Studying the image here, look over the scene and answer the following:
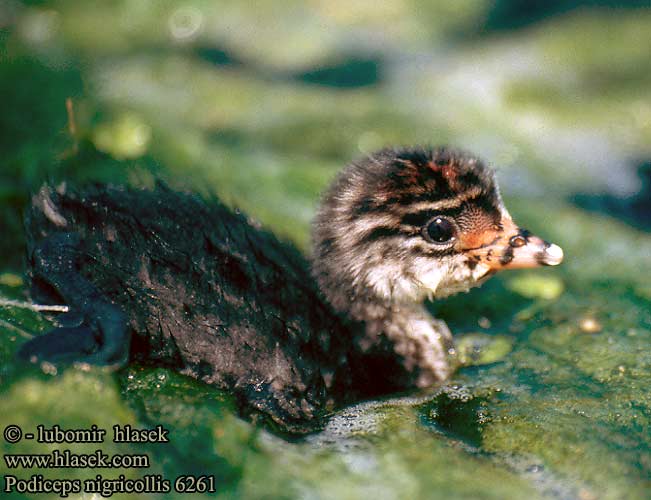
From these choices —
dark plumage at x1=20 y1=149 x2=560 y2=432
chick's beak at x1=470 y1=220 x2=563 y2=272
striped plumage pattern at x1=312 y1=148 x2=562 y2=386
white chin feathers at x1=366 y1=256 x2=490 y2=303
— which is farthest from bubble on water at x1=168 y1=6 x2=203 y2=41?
chick's beak at x1=470 y1=220 x2=563 y2=272

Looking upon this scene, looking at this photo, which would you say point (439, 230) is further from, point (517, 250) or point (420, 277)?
point (517, 250)

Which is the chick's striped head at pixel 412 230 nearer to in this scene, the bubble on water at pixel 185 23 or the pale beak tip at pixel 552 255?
the pale beak tip at pixel 552 255

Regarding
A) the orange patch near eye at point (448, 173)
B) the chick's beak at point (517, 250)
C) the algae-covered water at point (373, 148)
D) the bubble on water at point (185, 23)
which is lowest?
the algae-covered water at point (373, 148)

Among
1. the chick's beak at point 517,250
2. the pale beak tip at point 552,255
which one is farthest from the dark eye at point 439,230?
the pale beak tip at point 552,255

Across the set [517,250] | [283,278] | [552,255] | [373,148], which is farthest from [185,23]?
[552,255]

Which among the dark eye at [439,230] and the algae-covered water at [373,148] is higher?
the dark eye at [439,230]

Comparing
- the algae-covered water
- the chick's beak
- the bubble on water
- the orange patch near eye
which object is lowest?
the algae-covered water

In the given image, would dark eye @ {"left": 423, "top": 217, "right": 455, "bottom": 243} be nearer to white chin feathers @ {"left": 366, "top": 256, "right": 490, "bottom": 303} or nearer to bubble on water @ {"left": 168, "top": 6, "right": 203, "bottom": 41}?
white chin feathers @ {"left": 366, "top": 256, "right": 490, "bottom": 303}

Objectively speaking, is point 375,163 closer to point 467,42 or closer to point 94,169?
point 94,169
